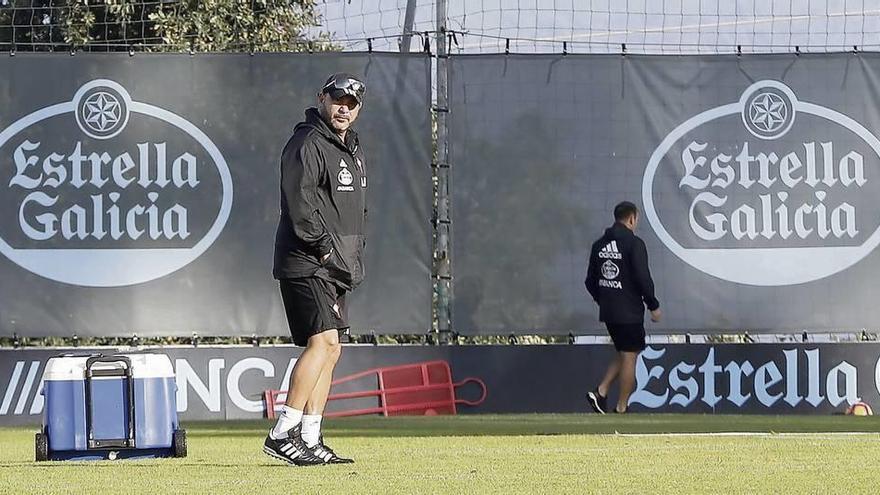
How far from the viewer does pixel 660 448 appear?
905 centimetres

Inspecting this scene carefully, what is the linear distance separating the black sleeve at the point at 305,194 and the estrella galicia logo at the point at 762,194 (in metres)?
6.88

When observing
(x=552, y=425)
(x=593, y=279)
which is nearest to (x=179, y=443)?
(x=552, y=425)

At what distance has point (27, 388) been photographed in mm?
13812

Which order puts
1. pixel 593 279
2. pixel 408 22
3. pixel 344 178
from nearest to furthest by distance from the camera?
pixel 344 178 < pixel 593 279 < pixel 408 22

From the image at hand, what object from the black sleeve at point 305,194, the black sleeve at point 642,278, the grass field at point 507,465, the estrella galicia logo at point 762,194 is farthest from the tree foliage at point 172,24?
the black sleeve at point 305,194

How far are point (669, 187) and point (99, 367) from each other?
6.80 metres

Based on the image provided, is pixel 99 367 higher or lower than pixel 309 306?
lower

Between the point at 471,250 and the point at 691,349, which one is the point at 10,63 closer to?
the point at 471,250

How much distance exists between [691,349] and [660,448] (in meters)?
5.29

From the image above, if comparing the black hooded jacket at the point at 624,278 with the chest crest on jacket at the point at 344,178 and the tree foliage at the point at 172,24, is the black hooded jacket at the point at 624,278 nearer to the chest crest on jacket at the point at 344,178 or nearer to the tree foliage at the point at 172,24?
the tree foliage at the point at 172,24

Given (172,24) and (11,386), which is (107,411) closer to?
(11,386)

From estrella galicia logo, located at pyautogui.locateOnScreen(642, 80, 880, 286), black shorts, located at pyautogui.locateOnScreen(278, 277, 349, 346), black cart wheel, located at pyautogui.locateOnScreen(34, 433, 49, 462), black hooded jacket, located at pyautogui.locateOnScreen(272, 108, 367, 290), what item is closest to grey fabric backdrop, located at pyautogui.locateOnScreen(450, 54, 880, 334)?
estrella galicia logo, located at pyautogui.locateOnScreen(642, 80, 880, 286)

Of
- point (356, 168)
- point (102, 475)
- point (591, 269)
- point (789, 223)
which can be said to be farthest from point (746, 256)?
point (102, 475)

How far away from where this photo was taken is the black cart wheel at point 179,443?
348 inches
